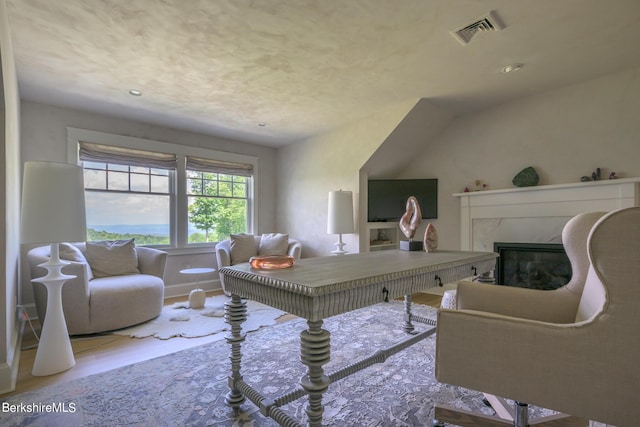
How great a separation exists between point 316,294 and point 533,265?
347cm

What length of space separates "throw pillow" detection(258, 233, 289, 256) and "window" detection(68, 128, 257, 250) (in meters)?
0.75

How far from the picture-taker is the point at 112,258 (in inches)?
134

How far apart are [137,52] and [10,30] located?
765mm

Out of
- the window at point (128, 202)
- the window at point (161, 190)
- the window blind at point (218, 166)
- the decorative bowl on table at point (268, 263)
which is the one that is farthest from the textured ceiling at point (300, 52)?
the decorative bowl on table at point (268, 263)

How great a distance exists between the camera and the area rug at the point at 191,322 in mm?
2785

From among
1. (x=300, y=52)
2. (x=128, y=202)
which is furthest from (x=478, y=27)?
(x=128, y=202)

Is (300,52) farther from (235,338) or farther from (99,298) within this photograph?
(99,298)

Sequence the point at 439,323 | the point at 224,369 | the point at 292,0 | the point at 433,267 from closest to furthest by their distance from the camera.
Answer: the point at 439,323, the point at 433,267, the point at 292,0, the point at 224,369

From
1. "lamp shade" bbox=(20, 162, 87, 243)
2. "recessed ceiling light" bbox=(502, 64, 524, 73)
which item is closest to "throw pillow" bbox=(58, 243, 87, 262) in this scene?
"lamp shade" bbox=(20, 162, 87, 243)

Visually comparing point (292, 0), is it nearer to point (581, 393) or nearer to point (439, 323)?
point (439, 323)

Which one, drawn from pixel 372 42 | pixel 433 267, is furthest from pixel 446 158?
pixel 433 267

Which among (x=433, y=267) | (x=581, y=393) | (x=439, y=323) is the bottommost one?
(x=581, y=393)

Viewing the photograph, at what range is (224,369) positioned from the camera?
2.08 metres

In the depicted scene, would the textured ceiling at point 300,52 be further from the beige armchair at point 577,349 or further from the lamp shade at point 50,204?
the beige armchair at point 577,349
